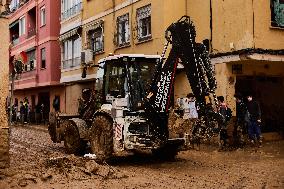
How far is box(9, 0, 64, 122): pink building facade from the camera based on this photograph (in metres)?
28.0

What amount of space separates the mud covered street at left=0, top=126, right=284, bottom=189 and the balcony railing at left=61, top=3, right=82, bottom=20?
13417 mm

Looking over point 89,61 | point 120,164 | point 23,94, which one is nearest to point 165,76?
point 120,164

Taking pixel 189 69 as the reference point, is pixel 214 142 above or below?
below

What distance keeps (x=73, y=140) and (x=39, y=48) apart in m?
18.3

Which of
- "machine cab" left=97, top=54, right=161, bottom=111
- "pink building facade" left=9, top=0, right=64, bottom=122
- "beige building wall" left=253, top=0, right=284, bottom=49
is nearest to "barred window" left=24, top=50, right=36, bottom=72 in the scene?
"pink building facade" left=9, top=0, right=64, bottom=122

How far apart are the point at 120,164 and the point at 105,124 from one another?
4.02 ft

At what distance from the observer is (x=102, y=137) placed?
11367 mm

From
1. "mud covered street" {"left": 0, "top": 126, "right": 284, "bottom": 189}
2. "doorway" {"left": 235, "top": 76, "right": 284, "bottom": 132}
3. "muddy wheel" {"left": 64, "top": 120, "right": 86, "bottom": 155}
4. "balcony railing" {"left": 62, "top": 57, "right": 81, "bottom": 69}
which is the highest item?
"balcony railing" {"left": 62, "top": 57, "right": 81, "bottom": 69}

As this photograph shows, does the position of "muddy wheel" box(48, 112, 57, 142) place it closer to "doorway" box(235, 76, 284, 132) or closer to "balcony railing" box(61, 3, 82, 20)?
"doorway" box(235, 76, 284, 132)

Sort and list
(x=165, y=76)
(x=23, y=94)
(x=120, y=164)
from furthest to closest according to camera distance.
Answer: (x=23, y=94)
(x=120, y=164)
(x=165, y=76)

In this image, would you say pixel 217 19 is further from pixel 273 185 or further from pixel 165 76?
pixel 273 185

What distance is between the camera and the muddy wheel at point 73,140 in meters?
13.0

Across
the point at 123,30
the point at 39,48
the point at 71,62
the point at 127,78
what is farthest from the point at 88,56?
the point at 127,78

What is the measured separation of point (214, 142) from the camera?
50.5ft
